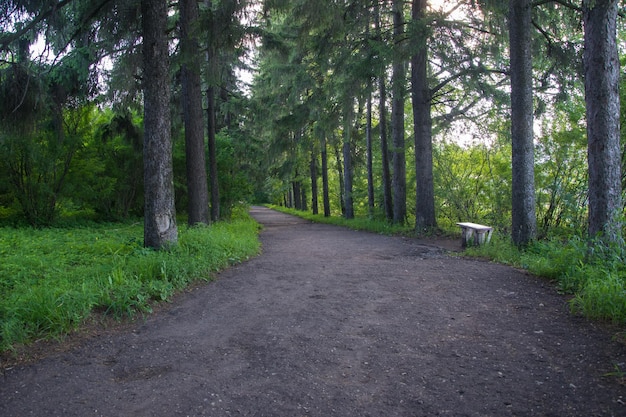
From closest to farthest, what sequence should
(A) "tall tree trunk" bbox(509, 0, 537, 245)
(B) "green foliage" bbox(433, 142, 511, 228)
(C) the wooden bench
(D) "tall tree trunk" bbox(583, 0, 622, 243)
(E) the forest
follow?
(D) "tall tree trunk" bbox(583, 0, 622, 243) → (E) the forest → (A) "tall tree trunk" bbox(509, 0, 537, 245) → (C) the wooden bench → (B) "green foliage" bbox(433, 142, 511, 228)

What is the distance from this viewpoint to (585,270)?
17.9ft

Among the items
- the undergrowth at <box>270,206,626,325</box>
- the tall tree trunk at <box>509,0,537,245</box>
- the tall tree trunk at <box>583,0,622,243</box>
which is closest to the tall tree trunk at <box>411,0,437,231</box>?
the undergrowth at <box>270,206,626,325</box>

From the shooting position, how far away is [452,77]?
1176cm

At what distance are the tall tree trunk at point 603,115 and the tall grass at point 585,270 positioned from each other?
36cm

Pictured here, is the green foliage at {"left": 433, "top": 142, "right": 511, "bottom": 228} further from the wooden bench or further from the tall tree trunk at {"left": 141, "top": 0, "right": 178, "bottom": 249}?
the tall tree trunk at {"left": 141, "top": 0, "right": 178, "bottom": 249}

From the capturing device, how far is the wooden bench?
9506mm

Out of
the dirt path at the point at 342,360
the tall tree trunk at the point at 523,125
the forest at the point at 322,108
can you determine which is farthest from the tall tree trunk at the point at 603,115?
the tall tree trunk at the point at 523,125

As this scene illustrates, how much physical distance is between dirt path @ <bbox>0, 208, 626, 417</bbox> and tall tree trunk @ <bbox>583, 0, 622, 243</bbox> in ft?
4.55

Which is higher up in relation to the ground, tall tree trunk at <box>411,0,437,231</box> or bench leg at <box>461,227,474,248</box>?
tall tree trunk at <box>411,0,437,231</box>

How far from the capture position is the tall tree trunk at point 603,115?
587 centimetres

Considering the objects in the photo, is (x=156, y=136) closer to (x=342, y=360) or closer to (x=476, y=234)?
(x=342, y=360)

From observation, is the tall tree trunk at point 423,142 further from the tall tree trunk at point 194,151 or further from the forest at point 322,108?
the tall tree trunk at point 194,151

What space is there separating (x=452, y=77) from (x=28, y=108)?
33.5 feet

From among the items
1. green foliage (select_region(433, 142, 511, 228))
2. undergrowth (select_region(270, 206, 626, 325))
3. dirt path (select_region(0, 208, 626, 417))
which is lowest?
dirt path (select_region(0, 208, 626, 417))
